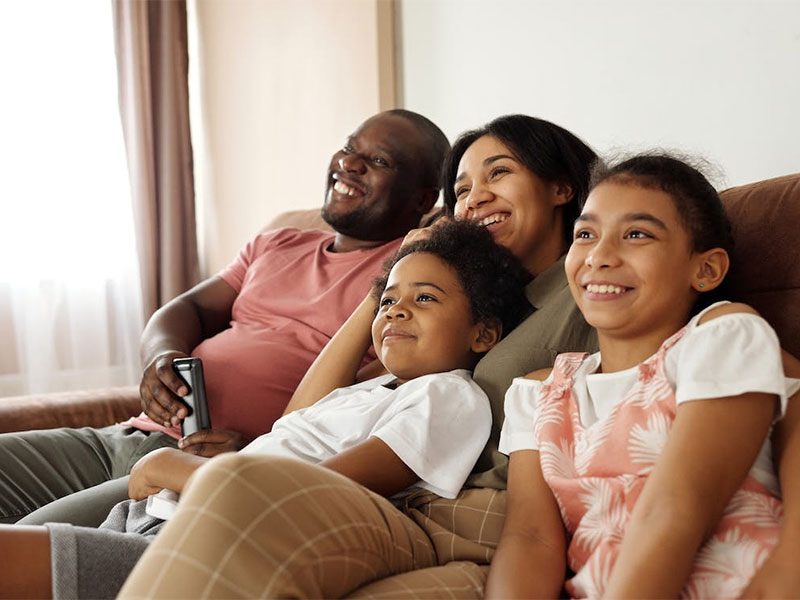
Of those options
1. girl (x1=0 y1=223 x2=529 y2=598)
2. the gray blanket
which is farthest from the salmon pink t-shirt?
the gray blanket

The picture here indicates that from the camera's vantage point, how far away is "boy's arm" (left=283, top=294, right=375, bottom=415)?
169cm

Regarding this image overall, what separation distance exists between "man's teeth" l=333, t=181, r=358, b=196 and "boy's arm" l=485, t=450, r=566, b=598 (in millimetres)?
1098

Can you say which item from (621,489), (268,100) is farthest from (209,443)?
(268,100)

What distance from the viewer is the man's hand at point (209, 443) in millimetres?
1667

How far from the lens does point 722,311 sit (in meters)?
1.07

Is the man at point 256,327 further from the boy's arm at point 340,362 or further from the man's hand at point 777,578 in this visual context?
the man's hand at point 777,578

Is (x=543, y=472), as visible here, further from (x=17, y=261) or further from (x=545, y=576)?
(x=17, y=261)

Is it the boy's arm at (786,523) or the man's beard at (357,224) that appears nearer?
the boy's arm at (786,523)

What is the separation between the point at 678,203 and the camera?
1156 mm

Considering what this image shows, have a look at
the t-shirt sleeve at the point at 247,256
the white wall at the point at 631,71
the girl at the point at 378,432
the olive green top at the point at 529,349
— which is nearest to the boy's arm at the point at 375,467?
the girl at the point at 378,432

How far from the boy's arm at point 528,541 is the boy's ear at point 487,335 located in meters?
0.32

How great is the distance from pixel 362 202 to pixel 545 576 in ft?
4.13

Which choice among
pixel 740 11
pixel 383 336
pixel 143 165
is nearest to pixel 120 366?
pixel 143 165

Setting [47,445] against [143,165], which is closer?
[47,445]
